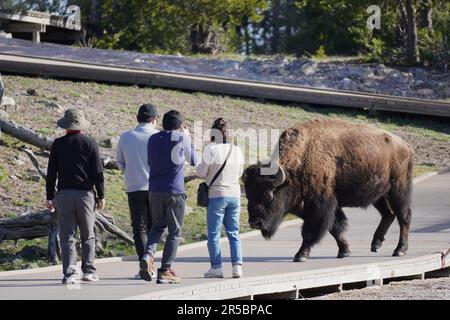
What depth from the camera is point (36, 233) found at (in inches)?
664

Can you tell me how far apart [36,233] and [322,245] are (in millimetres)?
3978

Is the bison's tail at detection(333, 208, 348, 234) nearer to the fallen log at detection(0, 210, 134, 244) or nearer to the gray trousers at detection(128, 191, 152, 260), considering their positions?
the gray trousers at detection(128, 191, 152, 260)

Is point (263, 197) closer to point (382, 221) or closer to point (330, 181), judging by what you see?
point (330, 181)

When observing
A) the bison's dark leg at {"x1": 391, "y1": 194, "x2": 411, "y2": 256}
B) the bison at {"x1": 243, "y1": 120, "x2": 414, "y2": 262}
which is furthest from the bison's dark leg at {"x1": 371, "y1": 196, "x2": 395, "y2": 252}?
the bison's dark leg at {"x1": 391, "y1": 194, "x2": 411, "y2": 256}

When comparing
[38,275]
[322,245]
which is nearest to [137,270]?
[38,275]

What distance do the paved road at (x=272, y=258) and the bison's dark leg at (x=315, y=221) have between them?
220 millimetres

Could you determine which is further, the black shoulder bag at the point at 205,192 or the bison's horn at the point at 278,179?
the bison's horn at the point at 278,179

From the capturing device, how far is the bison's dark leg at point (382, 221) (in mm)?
17002

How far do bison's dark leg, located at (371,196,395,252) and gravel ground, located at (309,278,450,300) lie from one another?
1258mm

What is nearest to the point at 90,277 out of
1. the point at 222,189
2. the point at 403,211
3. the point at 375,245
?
the point at 222,189

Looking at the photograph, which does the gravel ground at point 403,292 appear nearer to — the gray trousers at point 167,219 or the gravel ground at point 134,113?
the gray trousers at point 167,219

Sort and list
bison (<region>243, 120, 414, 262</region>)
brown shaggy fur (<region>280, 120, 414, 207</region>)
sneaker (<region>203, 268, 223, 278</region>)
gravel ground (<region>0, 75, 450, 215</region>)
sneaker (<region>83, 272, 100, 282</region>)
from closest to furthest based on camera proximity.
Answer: sneaker (<region>83, 272, 100, 282</region>) < sneaker (<region>203, 268, 223, 278</region>) < bison (<region>243, 120, 414, 262</region>) < brown shaggy fur (<region>280, 120, 414, 207</region>) < gravel ground (<region>0, 75, 450, 215</region>)

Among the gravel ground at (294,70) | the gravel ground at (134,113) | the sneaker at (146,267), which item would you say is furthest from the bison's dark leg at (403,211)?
the gravel ground at (294,70)

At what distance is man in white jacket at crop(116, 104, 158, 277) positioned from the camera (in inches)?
556
